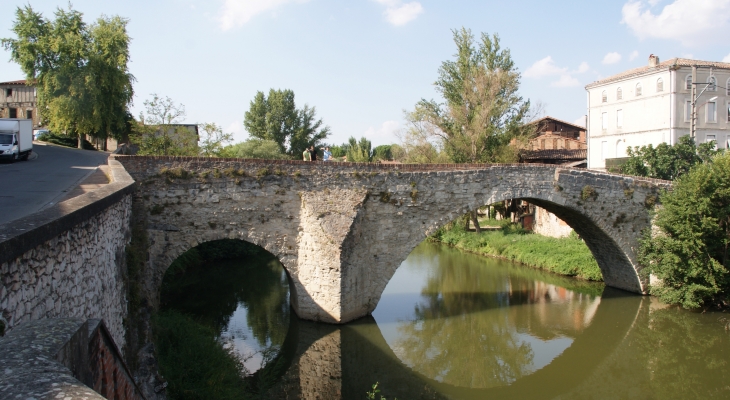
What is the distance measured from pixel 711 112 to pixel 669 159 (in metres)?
7.57

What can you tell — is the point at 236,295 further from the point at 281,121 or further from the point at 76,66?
the point at 281,121

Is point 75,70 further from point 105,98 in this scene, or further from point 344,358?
point 344,358

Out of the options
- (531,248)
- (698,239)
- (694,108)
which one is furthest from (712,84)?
(698,239)

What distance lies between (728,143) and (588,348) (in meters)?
18.3

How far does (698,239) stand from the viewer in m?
13.3

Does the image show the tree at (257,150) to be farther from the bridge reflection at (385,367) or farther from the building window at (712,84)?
the building window at (712,84)

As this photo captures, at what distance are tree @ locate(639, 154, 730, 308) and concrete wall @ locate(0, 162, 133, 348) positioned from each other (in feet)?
44.7

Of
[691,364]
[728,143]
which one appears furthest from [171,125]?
[728,143]

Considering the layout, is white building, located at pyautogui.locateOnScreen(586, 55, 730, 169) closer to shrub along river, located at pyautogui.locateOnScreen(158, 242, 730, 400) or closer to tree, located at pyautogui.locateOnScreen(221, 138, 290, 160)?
shrub along river, located at pyautogui.locateOnScreen(158, 242, 730, 400)

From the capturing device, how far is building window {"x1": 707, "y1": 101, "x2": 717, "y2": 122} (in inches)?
947

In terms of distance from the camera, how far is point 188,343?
8.75 meters

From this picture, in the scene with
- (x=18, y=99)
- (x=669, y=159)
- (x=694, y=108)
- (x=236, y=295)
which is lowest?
(x=236, y=295)

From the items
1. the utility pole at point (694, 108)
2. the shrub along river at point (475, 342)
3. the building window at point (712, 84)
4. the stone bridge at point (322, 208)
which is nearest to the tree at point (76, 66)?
the shrub along river at point (475, 342)

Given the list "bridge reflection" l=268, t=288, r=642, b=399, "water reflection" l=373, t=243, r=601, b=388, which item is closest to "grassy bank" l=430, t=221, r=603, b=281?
"water reflection" l=373, t=243, r=601, b=388
